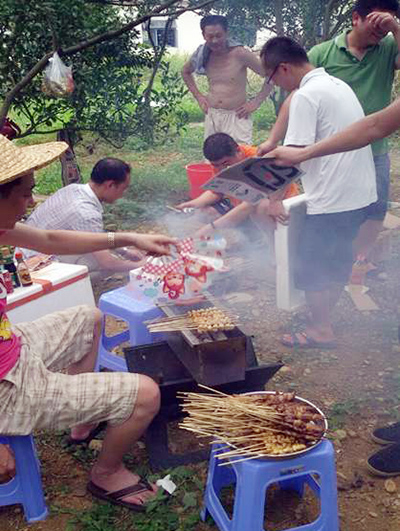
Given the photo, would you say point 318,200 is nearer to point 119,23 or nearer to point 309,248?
point 309,248

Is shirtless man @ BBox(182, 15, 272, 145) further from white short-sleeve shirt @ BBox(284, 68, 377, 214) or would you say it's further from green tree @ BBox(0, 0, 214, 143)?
white short-sleeve shirt @ BBox(284, 68, 377, 214)

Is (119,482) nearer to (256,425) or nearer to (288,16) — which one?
(256,425)

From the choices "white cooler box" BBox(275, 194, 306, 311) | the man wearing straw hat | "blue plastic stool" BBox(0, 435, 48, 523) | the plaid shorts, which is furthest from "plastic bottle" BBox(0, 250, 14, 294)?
"white cooler box" BBox(275, 194, 306, 311)

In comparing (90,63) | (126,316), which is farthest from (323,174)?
(90,63)

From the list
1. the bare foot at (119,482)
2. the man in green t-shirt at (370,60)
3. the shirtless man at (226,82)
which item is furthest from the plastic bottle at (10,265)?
the shirtless man at (226,82)

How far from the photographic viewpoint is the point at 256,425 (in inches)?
104

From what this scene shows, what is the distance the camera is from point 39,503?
3.08m

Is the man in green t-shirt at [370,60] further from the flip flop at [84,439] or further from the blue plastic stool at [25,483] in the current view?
the blue plastic stool at [25,483]

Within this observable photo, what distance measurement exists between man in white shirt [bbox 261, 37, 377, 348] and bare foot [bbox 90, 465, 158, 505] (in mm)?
2195

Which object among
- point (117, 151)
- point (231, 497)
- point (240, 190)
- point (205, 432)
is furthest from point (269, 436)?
point (117, 151)

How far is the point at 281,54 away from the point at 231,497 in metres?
3.32

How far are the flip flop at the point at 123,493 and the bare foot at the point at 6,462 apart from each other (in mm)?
532

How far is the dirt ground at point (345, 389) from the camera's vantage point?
313 cm

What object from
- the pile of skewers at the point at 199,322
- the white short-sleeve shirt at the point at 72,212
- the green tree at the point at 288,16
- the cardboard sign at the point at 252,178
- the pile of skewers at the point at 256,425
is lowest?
the pile of skewers at the point at 256,425
